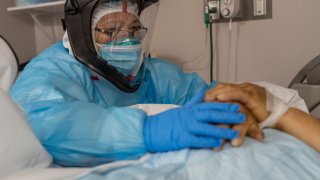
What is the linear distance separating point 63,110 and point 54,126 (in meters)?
0.05

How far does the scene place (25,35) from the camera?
86.0 inches

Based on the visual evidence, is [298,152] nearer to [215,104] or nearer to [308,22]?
[215,104]

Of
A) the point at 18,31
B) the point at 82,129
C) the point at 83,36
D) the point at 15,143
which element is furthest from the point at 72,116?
the point at 18,31

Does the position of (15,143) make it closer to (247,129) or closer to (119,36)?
(247,129)

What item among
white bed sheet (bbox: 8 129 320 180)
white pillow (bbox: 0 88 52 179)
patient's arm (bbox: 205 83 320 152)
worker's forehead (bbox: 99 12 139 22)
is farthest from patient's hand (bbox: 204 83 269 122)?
worker's forehead (bbox: 99 12 139 22)

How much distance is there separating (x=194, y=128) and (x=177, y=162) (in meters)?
0.08

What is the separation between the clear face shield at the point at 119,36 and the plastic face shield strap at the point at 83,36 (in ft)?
0.13

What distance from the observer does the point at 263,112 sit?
0.82 meters

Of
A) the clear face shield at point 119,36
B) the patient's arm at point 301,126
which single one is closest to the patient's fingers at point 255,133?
the patient's arm at point 301,126

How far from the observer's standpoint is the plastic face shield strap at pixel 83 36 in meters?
1.11

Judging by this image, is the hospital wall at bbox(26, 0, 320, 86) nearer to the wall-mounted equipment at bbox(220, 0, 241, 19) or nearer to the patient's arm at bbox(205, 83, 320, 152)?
the wall-mounted equipment at bbox(220, 0, 241, 19)

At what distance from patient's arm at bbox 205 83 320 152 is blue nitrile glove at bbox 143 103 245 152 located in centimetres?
5

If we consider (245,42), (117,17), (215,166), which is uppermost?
(117,17)

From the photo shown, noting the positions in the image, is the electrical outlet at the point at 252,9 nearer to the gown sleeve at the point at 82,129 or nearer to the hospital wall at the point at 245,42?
the hospital wall at the point at 245,42
